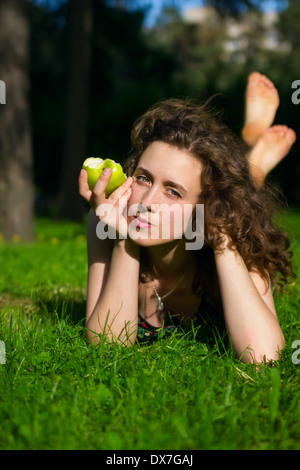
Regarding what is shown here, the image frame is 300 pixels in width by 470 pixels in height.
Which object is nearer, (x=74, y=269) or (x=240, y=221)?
(x=240, y=221)

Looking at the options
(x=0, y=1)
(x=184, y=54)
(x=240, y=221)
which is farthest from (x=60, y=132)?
(x=184, y=54)

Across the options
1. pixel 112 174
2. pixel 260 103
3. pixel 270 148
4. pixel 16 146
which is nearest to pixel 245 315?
pixel 112 174

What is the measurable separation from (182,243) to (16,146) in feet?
15.8

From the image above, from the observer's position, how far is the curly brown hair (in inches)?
91.0

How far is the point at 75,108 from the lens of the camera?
32.1 ft

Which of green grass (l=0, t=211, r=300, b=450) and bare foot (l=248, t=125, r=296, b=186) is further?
bare foot (l=248, t=125, r=296, b=186)

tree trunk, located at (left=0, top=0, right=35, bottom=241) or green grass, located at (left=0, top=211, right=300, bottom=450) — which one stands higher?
tree trunk, located at (left=0, top=0, right=35, bottom=241)

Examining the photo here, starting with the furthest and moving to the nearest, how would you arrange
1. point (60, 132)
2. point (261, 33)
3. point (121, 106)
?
point (261, 33)
point (60, 132)
point (121, 106)

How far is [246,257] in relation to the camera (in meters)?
2.35

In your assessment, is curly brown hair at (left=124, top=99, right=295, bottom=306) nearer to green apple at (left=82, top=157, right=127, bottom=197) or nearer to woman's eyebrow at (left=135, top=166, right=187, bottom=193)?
woman's eyebrow at (left=135, top=166, right=187, bottom=193)

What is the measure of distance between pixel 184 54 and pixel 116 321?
134 feet

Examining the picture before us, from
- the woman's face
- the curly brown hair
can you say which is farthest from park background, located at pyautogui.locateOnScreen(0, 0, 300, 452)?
the woman's face
